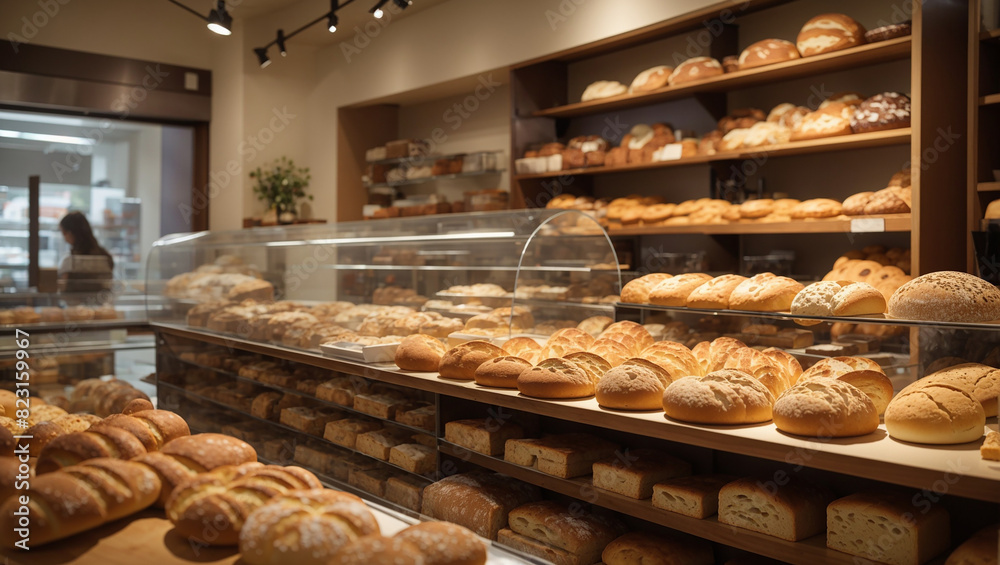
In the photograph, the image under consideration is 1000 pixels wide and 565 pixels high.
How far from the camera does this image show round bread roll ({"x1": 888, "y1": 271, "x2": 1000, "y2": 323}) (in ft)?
6.52

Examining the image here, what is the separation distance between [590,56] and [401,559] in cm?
460

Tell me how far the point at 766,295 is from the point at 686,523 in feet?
2.79

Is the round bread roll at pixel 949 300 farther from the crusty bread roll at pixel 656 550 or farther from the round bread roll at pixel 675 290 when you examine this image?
the crusty bread roll at pixel 656 550

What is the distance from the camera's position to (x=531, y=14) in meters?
5.08

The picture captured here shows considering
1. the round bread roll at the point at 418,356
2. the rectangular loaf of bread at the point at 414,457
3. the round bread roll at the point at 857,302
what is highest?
the round bread roll at the point at 857,302

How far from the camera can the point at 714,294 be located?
2.63 metres

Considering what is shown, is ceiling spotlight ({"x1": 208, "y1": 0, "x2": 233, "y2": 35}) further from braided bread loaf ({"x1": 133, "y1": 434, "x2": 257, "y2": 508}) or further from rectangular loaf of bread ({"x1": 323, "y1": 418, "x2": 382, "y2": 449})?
braided bread loaf ({"x1": 133, "y1": 434, "x2": 257, "y2": 508})

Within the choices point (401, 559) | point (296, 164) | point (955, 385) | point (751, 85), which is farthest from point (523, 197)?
point (401, 559)

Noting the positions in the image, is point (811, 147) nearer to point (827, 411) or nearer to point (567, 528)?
point (827, 411)

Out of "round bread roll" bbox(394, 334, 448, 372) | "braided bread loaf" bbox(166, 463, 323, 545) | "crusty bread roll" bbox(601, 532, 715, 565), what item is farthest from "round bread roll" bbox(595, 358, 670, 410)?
"braided bread loaf" bbox(166, 463, 323, 545)

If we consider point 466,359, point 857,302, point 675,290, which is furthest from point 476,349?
point 857,302

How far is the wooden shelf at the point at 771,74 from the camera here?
3498mm

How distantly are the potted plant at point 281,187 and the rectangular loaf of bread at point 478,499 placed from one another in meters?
4.79

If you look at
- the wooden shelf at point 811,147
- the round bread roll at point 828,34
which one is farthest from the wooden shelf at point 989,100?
the round bread roll at point 828,34
